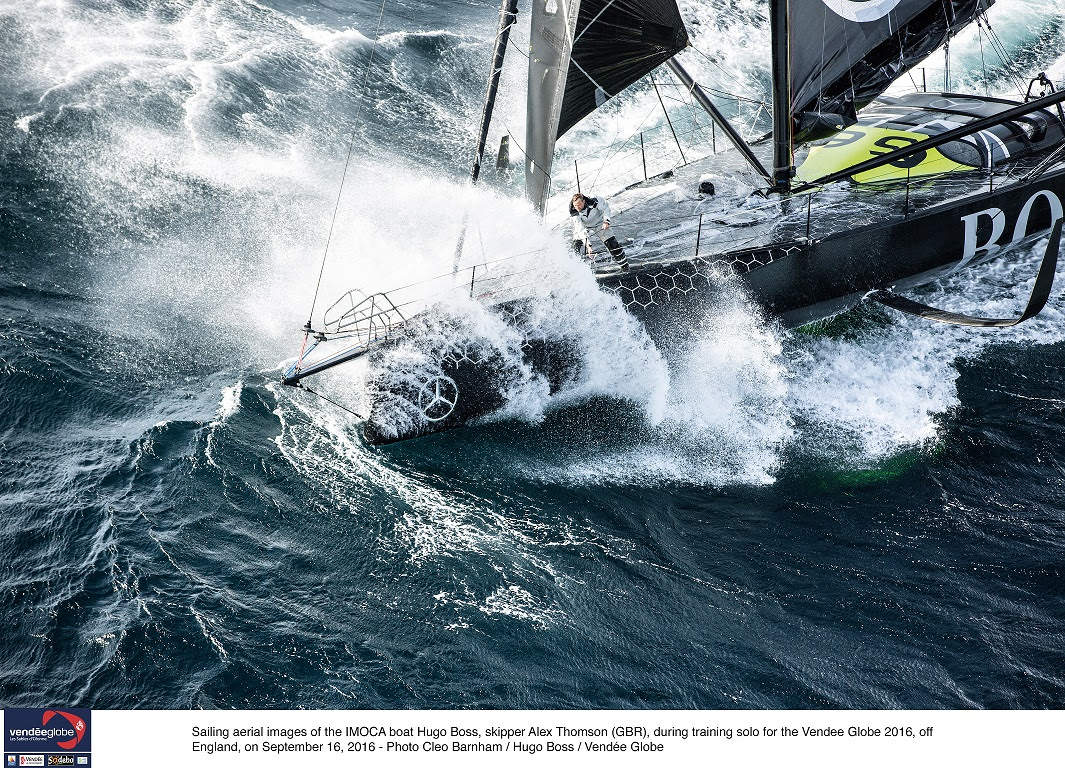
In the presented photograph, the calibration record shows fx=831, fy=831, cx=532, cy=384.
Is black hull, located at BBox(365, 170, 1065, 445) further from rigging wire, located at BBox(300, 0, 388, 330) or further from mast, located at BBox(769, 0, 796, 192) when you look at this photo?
rigging wire, located at BBox(300, 0, 388, 330)

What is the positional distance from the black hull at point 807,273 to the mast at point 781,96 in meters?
0.84

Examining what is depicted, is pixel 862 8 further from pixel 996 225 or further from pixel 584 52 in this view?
pixel 584 52

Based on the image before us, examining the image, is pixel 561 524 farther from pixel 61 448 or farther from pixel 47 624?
pixel 61 448

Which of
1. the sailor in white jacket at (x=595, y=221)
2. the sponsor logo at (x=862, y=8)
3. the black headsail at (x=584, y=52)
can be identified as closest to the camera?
the black headsail at (x=584, y=52)

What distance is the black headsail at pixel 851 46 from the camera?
9391mm

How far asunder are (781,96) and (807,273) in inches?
77.2

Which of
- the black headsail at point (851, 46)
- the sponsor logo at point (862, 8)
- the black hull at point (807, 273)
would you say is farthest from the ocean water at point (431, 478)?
the sponsor logo at point (862, 8)

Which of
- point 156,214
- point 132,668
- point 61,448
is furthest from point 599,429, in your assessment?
point 156,214

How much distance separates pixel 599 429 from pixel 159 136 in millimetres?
8232

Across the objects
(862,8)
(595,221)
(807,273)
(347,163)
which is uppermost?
(862,8)

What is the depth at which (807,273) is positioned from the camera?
9352mm
